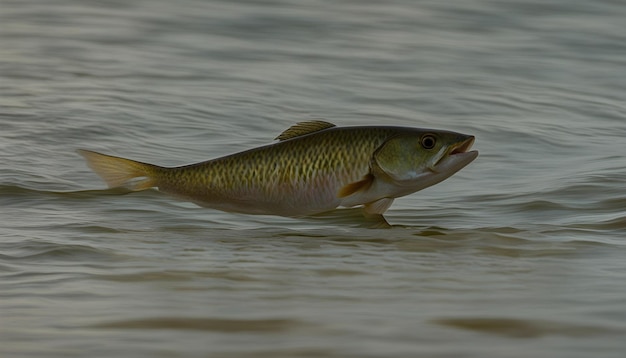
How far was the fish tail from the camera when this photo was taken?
20.5 ft

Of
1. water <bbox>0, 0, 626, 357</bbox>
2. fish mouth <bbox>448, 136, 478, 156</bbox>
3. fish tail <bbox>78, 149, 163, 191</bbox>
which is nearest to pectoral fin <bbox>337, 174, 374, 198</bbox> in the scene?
water <bbox>0, 0, 626, 357</bbox>

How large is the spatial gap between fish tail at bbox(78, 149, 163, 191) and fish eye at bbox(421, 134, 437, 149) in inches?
44.6

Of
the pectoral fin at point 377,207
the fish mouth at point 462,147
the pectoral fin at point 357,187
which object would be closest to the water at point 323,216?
the pectoral fin at point 377,207

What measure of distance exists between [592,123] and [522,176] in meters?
1.94

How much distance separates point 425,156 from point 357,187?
13.9 inches

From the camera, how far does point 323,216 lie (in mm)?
7191

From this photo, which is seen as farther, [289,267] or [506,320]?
[289,267]

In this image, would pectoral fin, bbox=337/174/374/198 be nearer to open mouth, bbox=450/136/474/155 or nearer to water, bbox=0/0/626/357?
water, bbox=0/0/626/357

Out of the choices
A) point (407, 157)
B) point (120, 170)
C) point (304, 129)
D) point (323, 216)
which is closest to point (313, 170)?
point (304, 129)

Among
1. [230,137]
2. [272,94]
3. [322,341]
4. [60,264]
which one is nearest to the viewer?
[322,341]

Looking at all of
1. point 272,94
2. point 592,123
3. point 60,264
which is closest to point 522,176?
point 592,123

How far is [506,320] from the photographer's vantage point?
4.48 meters

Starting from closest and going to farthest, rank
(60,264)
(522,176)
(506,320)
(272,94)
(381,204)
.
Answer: (506,320)
(60,264)
(381,204)
(522,176)
(272,94)

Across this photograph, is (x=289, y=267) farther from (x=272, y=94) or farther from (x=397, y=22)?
(x=397, y=22)
